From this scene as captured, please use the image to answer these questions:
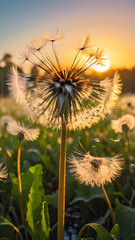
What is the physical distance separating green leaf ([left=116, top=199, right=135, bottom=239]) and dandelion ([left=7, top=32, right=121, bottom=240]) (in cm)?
44

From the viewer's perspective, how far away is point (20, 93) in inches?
46.1

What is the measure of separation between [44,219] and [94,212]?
33.7 inches

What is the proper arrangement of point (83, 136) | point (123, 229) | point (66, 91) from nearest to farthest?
point (66, 91) < point (123, 229) < point (83, 136)

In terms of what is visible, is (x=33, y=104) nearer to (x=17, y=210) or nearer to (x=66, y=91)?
(x=66, y=91)

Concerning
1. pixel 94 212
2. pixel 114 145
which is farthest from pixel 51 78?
pixel 114 145

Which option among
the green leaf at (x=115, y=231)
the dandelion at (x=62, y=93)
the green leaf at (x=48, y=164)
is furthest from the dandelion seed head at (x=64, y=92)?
the green leaf at (x=48, y=164)

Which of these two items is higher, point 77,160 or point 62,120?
point 62,120

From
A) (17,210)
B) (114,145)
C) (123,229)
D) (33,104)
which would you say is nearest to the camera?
(33,104)

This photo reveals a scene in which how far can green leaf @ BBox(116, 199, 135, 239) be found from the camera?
1.39m

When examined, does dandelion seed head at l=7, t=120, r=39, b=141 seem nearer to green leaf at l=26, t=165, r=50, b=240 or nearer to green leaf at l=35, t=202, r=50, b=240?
green leaf at l=26, t=165, r=50, b=240

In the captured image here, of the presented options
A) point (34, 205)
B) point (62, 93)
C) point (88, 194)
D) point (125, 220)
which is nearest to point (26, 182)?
point (34, 205)

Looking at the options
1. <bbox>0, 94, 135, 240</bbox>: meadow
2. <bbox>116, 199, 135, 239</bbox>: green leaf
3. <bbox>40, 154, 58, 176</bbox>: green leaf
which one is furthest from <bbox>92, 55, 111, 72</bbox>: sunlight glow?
<bbox>40, 154, 58, 176</bbox>: green leaf

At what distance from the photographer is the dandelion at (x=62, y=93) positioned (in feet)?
3.36

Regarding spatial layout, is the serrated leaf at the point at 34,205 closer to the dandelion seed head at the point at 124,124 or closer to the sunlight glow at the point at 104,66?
the sunlight glow at the point at 104,66
